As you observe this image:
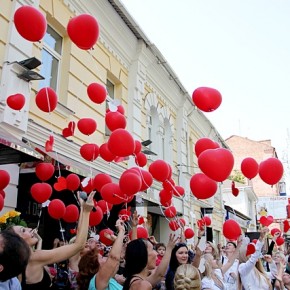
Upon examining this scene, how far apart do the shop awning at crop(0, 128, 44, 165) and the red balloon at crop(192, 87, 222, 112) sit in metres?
2.24

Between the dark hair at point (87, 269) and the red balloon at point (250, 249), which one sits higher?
the red balloon at point (250, 249)

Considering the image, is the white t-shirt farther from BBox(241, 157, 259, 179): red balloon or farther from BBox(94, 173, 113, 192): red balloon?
BBox(241, 157, 259, 179): red balloon

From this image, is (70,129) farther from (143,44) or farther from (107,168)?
(143,44)

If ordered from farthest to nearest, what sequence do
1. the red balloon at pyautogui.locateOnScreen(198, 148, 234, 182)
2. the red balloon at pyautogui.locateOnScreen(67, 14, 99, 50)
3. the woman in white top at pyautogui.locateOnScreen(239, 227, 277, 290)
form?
the woman in white top at pyautogui.locateOnScreen(239, 227, 277, 290) < the red balloon at pyautogui.locateOnScreen(67, 14, 99, 50) < the red balloon at pyautogui.locateOnScreen(198, 148, 234, 182)

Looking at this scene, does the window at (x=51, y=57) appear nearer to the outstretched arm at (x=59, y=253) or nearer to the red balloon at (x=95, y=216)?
the red balloon at (x=95, y=216)

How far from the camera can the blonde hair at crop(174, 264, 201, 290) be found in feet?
9.33

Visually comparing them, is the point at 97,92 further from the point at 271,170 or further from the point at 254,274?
the point at 254,274

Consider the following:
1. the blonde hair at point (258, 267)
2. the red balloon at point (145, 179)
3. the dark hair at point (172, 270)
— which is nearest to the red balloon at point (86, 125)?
the red balloon at point (145, 179)

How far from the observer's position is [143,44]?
10.0 m

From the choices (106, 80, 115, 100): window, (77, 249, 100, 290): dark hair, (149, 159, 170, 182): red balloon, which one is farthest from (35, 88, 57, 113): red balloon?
(106, 80, 115, 100): window

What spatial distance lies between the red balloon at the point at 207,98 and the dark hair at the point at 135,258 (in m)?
2.48

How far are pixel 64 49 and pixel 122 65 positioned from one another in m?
2.35

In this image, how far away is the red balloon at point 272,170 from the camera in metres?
5.04

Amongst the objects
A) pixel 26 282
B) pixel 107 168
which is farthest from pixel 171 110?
pixel 26 282
